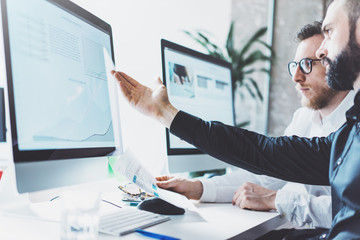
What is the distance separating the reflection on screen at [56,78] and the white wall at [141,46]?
2.15 feet

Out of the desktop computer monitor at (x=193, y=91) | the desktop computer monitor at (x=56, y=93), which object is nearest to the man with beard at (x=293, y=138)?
the desktop computer monitor at (x=56, y=93)

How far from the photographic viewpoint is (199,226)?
0.85 m

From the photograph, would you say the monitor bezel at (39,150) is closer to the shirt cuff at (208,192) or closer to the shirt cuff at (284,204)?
the shirt cuff at (208,192)

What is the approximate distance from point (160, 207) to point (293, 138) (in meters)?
0.56

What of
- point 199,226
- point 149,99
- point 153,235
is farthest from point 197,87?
point 153,235

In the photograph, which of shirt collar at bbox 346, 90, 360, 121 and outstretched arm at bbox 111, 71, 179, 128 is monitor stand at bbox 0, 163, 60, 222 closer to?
outstretched arm at bbox 111, 71, 179, 128

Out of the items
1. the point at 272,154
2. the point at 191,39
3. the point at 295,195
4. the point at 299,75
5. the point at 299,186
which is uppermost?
the point at 191,39

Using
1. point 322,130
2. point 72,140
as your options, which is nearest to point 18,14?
point 72,140

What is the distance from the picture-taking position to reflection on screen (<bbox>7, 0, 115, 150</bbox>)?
740 mm

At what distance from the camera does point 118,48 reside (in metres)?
1.85

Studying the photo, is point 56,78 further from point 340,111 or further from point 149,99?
point 340,111

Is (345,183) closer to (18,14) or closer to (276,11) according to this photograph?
(18,14)

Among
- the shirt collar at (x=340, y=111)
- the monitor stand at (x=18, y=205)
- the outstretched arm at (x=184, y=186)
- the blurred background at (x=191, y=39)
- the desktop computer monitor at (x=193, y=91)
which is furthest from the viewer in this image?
the blurred background at (x=191, y=39)

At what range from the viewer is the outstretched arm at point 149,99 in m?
1.05
